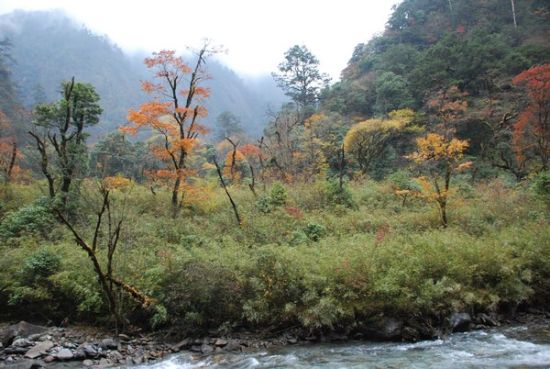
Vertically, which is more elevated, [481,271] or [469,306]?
[481,271]

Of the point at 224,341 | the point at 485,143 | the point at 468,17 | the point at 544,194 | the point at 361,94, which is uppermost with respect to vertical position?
the point at 468,17

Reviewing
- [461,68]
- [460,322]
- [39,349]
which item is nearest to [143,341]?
[39,349]

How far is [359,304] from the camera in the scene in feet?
36.0

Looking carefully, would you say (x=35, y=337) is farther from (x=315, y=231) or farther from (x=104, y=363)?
(x=315, y=231)

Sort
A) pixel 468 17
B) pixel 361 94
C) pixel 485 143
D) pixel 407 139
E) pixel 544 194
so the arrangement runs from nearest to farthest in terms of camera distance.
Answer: pixel 544 194 < pixel 485 143 < pixel 407 139 < pixel 361 94 < pixel 468 17

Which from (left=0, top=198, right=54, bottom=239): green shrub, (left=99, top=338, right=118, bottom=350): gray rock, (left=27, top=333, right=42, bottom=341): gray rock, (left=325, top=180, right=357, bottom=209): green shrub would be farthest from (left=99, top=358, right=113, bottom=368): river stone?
(left=325, top=180, right=357, bottom=209): green shrub

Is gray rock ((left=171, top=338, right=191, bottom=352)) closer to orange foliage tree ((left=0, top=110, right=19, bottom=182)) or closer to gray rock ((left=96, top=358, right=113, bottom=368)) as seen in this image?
gray rock ((left=96, top=358, right=113, bottom=368))

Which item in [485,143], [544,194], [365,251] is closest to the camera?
[365,251]

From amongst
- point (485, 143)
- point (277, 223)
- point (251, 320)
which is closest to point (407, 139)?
point (485, 143)

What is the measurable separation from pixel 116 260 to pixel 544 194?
1895 centimetres

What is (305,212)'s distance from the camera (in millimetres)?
21297

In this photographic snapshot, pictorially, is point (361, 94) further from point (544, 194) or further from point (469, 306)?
point (469, 306)

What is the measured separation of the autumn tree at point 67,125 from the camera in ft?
62.9

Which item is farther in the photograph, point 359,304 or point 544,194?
point 544,194
